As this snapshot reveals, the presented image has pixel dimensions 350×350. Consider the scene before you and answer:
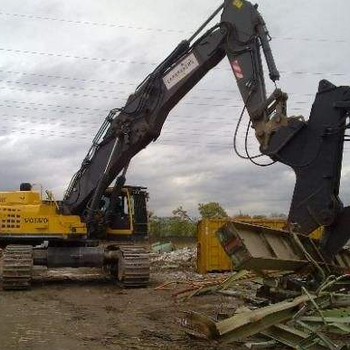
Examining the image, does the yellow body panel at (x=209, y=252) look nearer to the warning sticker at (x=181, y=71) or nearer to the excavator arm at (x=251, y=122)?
the excavator arm at (x=251, y=122)

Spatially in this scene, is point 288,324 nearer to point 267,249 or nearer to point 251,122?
point 267,249

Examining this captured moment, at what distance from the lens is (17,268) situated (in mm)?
13352

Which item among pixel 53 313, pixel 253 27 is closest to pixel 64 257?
pixel 53 313

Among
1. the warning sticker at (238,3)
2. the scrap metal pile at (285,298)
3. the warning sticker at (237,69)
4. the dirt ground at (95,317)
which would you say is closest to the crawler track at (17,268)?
the dirt ground at (95,317)

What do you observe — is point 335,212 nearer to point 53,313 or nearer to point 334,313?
point 334,313

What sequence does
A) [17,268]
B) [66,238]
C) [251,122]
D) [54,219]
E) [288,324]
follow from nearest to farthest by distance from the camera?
[288,324] < [251,122] < [17,268] < [66,238] < [54,219]

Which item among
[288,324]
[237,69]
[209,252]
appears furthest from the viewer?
[209,252]

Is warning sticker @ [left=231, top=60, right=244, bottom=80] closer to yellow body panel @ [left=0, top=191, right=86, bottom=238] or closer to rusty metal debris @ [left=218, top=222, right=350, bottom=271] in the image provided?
rusty metal debris @ [left=218, top=222, right=350, bottom=271]

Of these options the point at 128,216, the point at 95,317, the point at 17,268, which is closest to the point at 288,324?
the point at 95,317

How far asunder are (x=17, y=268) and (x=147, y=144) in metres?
4.38

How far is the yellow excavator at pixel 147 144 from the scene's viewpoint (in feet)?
26.2

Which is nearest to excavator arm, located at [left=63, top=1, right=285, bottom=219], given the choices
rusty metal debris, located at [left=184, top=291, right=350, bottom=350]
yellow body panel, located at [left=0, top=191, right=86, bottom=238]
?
yellow body panel, located at [left=0, top=191, right=86, bottom=238]

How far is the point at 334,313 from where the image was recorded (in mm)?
7102

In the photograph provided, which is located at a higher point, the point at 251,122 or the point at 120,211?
the point at 251,122
